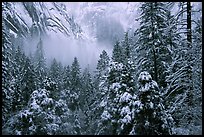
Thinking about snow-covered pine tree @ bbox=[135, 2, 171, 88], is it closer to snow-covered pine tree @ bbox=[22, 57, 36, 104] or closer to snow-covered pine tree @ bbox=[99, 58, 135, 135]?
snow-covered pine tree @ bbox=[99, 58, 135, 135]

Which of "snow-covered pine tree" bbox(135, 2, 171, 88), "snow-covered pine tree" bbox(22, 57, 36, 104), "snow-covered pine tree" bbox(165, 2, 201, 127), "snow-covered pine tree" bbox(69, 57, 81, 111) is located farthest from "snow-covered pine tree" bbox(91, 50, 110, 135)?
"snow-covered pine tree" bbox(165, 2, 201, 127)

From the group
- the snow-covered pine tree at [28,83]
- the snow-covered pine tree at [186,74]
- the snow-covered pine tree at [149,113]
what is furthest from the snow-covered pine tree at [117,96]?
the snow-covered pine tree at [28,83]

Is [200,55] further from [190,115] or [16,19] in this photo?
[16,19]

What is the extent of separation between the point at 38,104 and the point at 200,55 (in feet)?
35.9

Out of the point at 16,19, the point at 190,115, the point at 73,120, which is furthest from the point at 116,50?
the point at 16,19

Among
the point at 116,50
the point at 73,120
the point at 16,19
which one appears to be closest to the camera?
the point at 116,50

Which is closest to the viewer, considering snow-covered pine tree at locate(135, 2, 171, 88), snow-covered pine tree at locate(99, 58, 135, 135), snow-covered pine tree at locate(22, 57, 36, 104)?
snow-covered pine tree at locate(99, 58, 135, 135)

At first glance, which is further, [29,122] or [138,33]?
[138,33]

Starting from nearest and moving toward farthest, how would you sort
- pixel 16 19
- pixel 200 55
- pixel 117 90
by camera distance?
1. pixel 200 55
2. pixel 117 90
3. pixel 16 19

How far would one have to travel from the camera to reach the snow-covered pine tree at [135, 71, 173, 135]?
13.2m

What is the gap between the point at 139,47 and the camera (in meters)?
22.7

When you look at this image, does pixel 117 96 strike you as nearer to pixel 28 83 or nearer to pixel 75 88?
pixel 28 83

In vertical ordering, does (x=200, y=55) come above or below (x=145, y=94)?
above

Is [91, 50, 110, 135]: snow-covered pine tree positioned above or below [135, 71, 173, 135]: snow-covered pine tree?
above
